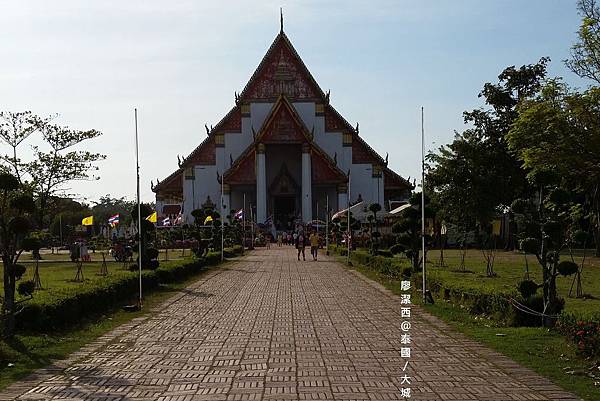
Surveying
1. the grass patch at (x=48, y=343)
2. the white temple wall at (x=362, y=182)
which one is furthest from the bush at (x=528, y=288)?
the white temple wall at (x=362, y=182)

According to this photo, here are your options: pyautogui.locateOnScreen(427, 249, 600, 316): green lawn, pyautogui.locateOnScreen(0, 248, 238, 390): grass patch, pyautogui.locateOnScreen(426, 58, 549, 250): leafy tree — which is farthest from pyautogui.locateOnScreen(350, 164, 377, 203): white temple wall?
pyautogui.locateOnScreen(0, 248, 238, 390): grass patch

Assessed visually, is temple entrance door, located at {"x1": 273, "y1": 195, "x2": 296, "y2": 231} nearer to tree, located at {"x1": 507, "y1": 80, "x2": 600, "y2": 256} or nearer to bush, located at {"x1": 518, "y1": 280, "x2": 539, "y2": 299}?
Result: tree, located at {"x1": 507, "y1": 80, "x2": 600, "y2": 256}

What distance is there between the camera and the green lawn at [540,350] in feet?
28.2

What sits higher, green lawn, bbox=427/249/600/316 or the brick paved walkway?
green lawn, bbox=427/249/600/316

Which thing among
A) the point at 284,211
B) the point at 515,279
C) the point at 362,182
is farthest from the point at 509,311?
the point at 284,211

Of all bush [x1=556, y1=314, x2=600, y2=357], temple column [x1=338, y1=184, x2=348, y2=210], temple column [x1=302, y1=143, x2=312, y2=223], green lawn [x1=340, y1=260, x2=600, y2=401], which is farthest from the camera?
temple column [x1=338, y1=184, x2=348, y2=210]

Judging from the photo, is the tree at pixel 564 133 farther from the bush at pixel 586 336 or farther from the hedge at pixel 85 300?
the bush at pixel 586 336

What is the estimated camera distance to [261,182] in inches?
2405

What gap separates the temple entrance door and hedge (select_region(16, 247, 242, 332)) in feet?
132

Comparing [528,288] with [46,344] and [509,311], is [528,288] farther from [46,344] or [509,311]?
[46,344]

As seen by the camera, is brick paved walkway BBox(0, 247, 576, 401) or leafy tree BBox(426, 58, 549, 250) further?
leafy tree BBox(426, 58, 549, 250)

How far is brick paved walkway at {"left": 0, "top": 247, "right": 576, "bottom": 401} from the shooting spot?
8.24 m

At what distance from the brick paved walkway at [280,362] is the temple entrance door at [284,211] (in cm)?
4736

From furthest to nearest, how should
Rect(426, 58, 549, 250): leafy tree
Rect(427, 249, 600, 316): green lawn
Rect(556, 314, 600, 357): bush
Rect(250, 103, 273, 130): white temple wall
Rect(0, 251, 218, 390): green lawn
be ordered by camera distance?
Rect(250, 103, 273, 130): white temple wall → Rect(426, 58, 549, 250): leafy tree → Rect(427, 249, 600, 316): green lawn → Rect(0, 251, 218, 390): green lawn → Rect(556, 314, 600, 357): bush
